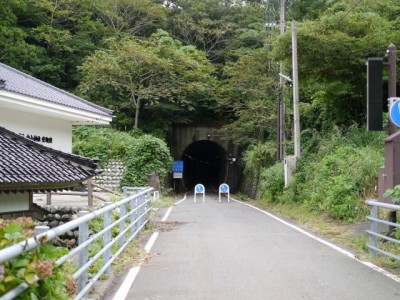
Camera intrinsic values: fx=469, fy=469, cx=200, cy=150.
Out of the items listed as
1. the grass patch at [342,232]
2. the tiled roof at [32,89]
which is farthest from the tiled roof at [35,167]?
the grass patch at [342,232]

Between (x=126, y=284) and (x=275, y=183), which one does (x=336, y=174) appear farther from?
(x=126, y=284)

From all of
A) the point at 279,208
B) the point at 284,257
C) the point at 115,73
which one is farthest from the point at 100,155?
the point at 284,257

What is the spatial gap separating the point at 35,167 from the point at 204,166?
167 feet

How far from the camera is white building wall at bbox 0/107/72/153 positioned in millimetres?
14430

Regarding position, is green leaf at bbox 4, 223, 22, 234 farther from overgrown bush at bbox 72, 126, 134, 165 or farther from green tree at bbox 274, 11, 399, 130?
overgrown bush at bbox 72, 126, 134, 165

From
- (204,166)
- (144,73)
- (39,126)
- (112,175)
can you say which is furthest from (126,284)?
(204,166)

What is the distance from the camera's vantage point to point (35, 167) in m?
9.37

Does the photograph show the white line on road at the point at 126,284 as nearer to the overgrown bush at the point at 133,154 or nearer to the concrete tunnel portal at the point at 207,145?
the overgrown bush at the point at 133,154

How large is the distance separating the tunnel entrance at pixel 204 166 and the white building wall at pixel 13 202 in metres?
34.9

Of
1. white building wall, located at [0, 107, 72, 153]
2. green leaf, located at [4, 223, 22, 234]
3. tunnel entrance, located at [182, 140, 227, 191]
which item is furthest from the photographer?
tunnel entrance, located at [182, 140, 227, 191]

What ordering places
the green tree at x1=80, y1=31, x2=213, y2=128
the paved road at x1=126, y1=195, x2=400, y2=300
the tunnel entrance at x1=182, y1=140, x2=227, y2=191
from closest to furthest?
the paved road at x1=126, y1=195, x2=400, y2=300 < the green tree at x1=80, y1=31, x2=213, y2=128 < the tunnel entrance at x1=182, y1=140, x2=227, y2=191

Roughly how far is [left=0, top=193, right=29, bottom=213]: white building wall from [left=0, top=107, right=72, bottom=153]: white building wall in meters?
4.85

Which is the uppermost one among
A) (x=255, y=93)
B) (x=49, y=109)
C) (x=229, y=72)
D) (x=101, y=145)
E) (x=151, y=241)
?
(x=229, y=72)

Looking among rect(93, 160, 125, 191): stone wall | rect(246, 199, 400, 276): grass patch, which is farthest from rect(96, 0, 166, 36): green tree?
rect(246, 199, 400, 276): grass patch
